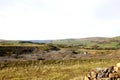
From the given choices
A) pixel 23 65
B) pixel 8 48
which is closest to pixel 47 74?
pixel 23 65

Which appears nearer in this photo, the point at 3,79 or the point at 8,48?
the point at 3,79

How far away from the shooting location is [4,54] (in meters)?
85.0

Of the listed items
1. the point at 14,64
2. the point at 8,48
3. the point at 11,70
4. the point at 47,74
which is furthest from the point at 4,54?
the point at 47,74

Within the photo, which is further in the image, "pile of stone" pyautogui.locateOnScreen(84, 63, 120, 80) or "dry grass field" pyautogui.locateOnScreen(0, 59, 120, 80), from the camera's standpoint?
"dry grass field" pyautogui.locateOnScreen(0, 59, 120, 80)

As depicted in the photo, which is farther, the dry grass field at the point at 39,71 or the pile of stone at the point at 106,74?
the dry grass field at the point at 39,71

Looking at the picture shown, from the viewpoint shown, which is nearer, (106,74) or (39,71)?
(106,74)

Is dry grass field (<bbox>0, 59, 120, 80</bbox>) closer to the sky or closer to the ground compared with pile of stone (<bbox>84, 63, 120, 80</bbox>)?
closer to the ground

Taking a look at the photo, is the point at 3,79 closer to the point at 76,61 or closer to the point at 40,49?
the point at 76,61

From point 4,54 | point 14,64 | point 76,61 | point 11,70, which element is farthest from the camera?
point 4,54

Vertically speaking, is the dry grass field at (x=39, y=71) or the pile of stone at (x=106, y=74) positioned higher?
the pile of stone at (x=106, y=74)

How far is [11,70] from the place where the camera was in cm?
5956

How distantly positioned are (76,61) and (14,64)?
18.0m

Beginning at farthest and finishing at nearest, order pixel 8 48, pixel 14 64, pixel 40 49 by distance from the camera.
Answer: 1. pixel 40 49
2. pixel 8 48
3. pixel 14 64

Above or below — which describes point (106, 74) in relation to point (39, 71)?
above
